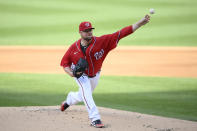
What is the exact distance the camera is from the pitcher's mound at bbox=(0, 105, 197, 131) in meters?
6.45

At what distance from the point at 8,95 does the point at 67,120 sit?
308cm

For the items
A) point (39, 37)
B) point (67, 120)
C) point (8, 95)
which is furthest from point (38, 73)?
point (39, 37)

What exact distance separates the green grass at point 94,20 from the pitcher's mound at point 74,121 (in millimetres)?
13512

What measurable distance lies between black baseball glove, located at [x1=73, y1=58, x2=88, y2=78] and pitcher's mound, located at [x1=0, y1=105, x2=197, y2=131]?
0.81 m

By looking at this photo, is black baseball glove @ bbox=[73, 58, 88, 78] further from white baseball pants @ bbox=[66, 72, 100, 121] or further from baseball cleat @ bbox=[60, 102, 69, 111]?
baseball cleat @ bbox=[60, 102, 69, 111]

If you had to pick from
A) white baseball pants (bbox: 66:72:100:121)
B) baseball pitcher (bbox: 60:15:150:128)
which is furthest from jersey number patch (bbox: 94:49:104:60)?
white baseball pants (bbox: 66:72:100:121)

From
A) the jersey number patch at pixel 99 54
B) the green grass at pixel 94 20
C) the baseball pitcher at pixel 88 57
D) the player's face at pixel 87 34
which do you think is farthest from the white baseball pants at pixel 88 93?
the green grass at pixel 94 20

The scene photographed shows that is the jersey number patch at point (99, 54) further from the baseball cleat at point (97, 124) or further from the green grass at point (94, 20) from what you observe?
the green grass at point (94, 20)

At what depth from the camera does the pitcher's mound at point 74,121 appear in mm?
6453

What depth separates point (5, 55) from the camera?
55.0 feet

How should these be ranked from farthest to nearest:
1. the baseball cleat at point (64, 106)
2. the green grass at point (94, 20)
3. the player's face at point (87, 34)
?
the green grass at point (94, 20) → the baseball cleat at point (64, 106) → the player's face at point (87, 34)

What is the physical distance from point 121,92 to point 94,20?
1494 cm

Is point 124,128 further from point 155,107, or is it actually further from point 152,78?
point 152,78

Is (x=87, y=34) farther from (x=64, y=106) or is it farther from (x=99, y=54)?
(x=64, y=106)
